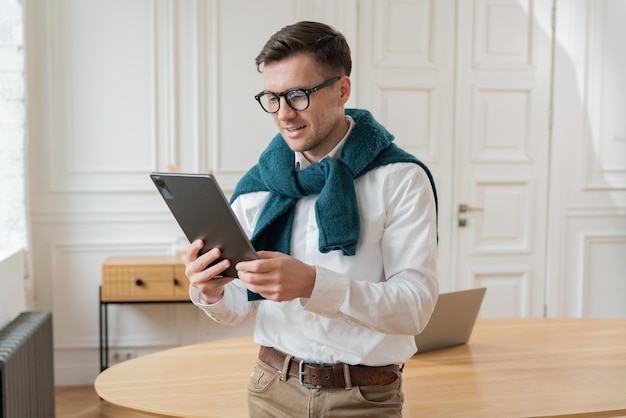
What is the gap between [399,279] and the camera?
170 cm

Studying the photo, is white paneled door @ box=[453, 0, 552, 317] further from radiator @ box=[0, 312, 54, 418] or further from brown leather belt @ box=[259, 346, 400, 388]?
brown leather belt @ box=[259, 346, 400, 388]

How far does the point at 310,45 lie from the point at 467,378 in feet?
3.83

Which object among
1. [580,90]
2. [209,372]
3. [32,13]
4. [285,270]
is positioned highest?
[32,13]

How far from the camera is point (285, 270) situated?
1565 millimetres

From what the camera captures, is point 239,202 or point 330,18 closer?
point 239,202

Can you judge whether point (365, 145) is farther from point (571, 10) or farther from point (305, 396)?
point (571, 10)

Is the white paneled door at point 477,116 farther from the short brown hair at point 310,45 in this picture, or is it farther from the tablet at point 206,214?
the tablet at point 206,214

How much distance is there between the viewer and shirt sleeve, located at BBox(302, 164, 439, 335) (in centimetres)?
161

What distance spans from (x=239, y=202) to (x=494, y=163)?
335cm

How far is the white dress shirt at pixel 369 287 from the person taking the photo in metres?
1.63

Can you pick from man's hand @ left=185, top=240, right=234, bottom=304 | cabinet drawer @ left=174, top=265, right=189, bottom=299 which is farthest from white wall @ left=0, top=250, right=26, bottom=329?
man's hand @ left=185, top=240, right=234, bottom=304

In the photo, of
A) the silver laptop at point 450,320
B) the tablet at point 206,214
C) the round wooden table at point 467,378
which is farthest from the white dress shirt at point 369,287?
the silver laptop at point 450,320

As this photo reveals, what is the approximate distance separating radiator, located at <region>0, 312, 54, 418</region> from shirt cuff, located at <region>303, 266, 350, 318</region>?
1.60m

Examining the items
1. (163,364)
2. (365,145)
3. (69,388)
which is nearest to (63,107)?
(69,388)
